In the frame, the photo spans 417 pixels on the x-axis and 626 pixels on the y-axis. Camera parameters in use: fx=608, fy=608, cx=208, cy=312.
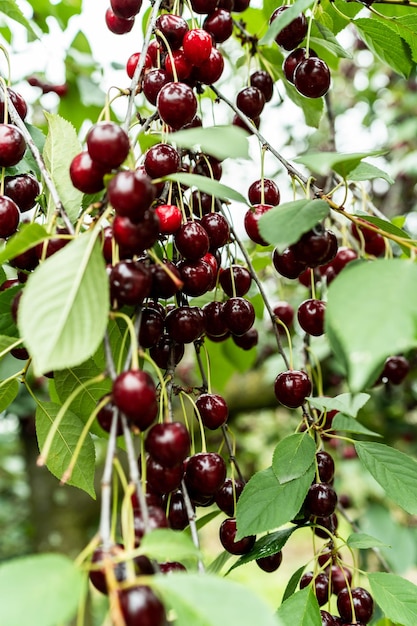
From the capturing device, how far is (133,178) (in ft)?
2.28

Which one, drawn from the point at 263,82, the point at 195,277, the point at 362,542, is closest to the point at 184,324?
the point at 195,277

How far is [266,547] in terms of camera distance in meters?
1.06

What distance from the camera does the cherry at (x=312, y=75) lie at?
1.15 m

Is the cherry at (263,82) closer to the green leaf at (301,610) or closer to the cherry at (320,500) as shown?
the cherry at (320,500)

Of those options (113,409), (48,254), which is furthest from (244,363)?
(113,409)

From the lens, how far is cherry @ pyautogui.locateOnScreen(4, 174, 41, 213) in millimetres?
1096

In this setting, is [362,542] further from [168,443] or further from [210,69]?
[210,69]

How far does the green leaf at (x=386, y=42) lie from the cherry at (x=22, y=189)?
2.43 ft

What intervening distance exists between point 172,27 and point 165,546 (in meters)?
0.90

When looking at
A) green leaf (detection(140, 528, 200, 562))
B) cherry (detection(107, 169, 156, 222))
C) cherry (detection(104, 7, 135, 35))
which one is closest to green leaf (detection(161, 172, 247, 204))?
cherry (detection(107, 169, 156, 222))

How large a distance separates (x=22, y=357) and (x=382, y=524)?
10.4 feet

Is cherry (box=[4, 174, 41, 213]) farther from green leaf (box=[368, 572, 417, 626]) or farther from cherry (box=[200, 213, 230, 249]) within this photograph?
green leaf (box=[368, 572, 417, 626])

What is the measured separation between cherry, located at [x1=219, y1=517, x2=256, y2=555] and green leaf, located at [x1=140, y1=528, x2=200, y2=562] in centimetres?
49

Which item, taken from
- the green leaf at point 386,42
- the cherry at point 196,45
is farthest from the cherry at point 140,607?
the green leaf at point 386,42
